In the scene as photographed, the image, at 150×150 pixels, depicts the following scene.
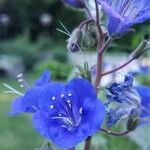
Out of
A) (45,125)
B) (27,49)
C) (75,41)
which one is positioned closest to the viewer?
(45,125)

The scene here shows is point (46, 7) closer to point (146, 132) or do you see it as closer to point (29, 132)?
point (29, 132)

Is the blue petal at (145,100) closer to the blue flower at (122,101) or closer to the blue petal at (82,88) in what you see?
the blue flower at (122,101)

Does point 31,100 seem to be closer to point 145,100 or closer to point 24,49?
point 145,100

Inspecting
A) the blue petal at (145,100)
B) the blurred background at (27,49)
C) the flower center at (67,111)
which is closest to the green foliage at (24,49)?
the blurred background at (27,49)

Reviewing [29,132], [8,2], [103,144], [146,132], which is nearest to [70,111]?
[146,132]

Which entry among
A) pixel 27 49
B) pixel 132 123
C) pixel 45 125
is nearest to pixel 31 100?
pixel 45 125

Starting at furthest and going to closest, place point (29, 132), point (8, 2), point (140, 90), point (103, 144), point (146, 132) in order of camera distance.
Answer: point (8, 2)
point (29, 132)
point (103, 144)
point (146, 132)
point (140, 90)

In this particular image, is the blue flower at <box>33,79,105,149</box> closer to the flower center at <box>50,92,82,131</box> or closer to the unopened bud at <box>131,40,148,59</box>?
the flower center at <box>50,92,82,131</box>
